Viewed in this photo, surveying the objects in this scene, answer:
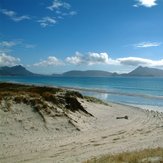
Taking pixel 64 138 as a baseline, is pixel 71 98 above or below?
above

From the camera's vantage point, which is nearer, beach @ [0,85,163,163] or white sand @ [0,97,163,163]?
white sand @ [0,97,163,163]

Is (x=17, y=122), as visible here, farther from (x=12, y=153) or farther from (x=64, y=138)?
(x=12, y=153)

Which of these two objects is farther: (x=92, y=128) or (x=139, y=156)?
(x=92, y=128)

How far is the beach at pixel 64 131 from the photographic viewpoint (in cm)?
1884

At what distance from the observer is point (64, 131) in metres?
25.8

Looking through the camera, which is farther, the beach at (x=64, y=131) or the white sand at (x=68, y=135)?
the beach at (x=64, y=131)

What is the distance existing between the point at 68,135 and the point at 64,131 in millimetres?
1173

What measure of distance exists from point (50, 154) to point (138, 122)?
14.4 meters

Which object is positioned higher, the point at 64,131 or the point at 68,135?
the point at 64,131

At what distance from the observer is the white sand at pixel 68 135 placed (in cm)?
1862

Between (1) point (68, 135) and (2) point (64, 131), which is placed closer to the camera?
(1) point (68, 135)

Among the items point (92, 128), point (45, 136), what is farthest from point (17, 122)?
point (92, 128)

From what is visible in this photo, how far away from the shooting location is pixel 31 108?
2864 centimetres

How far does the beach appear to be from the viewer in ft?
61.8
